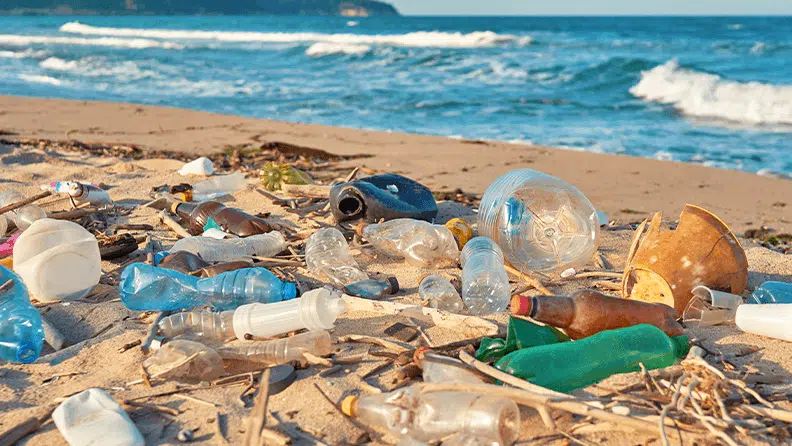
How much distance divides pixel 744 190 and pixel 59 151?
5.73 meters

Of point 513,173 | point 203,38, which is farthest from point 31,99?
point 203,38

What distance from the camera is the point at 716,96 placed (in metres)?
12.6

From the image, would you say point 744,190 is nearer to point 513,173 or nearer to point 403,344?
point 513,173

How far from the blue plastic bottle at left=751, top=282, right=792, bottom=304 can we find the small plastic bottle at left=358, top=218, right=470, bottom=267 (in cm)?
122

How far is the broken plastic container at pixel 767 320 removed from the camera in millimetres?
2385

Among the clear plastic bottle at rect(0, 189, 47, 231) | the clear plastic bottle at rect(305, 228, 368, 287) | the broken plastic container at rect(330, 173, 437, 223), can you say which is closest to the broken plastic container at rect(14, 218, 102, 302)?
the clear plastic bottle at rect(0, 189, 47, 231)

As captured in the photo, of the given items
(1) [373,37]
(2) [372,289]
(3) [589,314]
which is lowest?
(1) [373,37]

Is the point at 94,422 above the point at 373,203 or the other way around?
the other way around

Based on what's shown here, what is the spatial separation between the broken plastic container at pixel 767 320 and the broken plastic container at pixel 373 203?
1693mm

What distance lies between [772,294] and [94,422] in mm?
2363

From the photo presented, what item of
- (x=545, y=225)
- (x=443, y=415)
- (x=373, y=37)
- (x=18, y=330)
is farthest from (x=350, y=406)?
(x=373, y=37)

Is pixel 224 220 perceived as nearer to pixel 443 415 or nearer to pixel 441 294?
pixel 441 294

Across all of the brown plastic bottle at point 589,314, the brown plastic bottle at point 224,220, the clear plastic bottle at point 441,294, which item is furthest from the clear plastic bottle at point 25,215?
the brown plastic bottle at point 589,314

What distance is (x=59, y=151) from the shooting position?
19.8 ft
